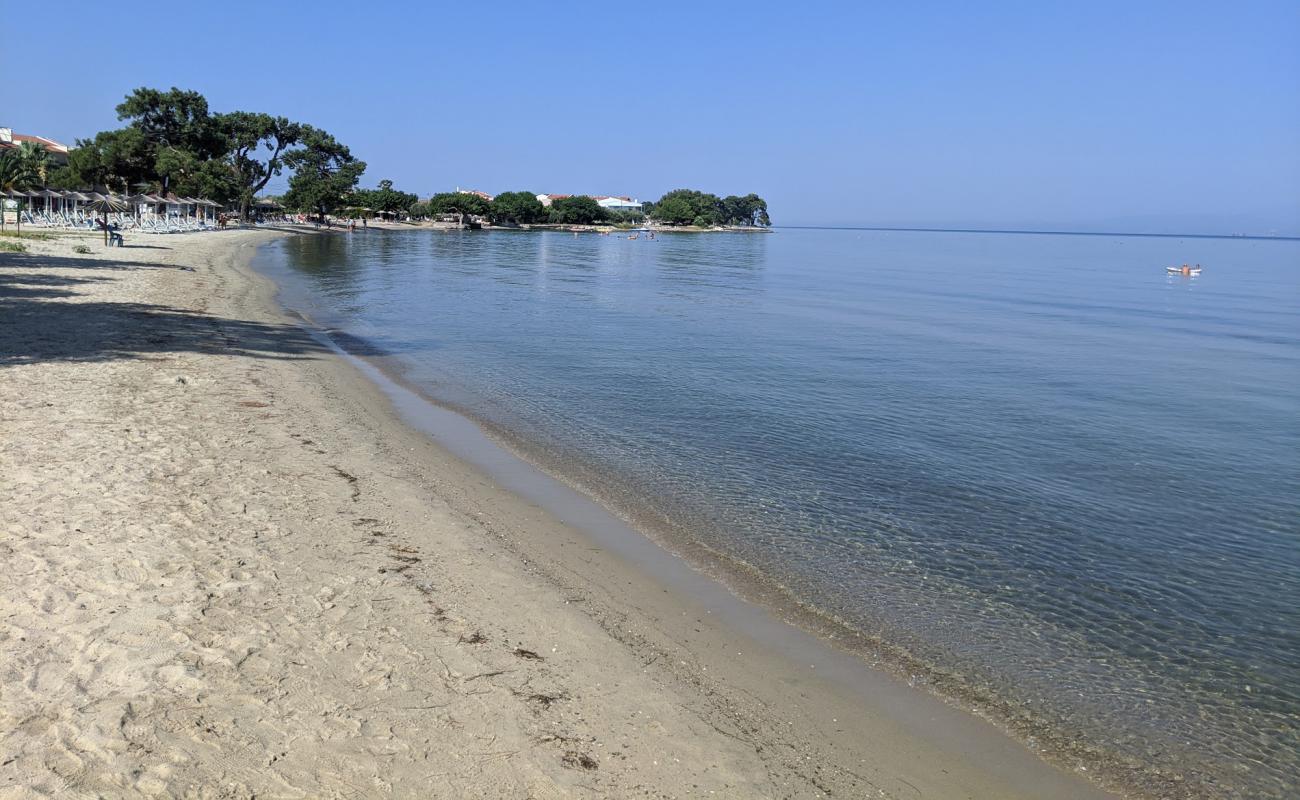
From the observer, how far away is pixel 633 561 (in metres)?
8.09

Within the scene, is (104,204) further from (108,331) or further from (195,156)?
(108,331)

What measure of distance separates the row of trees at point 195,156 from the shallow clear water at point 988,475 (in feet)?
222

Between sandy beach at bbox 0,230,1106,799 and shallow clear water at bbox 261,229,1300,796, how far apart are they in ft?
4.32

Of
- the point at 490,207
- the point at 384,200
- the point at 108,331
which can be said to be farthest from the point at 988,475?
the point at 490,207

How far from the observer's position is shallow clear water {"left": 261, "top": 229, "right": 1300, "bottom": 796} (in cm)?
647

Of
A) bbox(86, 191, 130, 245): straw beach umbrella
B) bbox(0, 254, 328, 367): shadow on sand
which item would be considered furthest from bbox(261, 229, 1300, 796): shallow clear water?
bbox(86, 191, 130, 245): straw beach umbrella

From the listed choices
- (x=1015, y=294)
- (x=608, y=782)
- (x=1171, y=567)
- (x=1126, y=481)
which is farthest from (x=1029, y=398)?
(x=1015, y=294)

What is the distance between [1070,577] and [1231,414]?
1170 cm

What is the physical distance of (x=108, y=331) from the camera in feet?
53.2

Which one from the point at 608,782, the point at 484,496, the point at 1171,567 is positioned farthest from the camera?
the point at 484,496

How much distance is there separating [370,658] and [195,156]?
3949 inches

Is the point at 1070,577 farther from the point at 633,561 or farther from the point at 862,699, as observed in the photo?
the point at 633,561

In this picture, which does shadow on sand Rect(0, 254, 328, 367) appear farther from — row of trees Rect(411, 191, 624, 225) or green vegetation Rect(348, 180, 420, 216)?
row of trees Rect(411, 191, 624, 225)

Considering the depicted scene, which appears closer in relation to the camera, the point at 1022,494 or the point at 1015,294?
the point at 1022,494
